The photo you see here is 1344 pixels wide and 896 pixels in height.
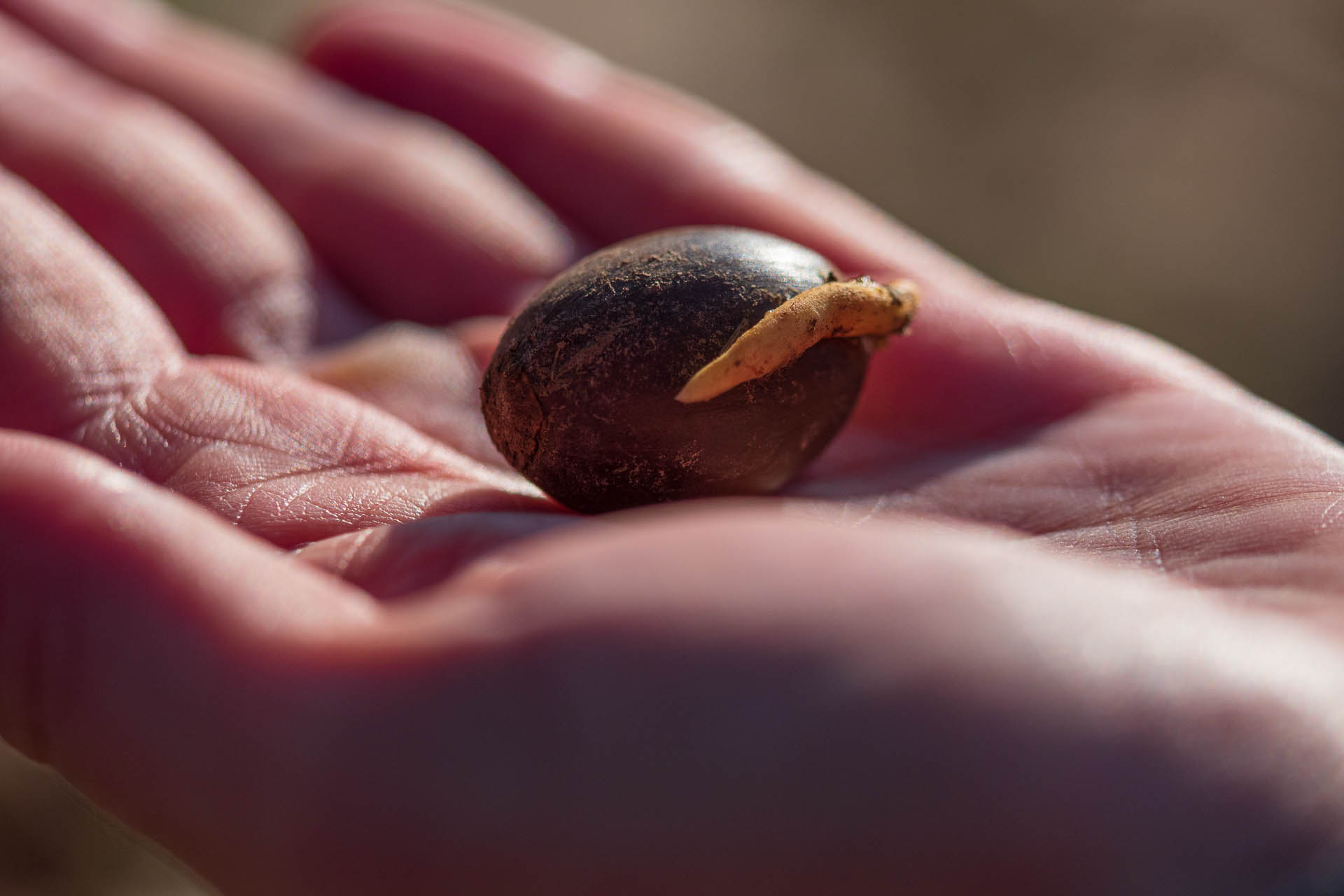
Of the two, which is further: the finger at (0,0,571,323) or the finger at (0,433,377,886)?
the finger at (0,0,571,323)

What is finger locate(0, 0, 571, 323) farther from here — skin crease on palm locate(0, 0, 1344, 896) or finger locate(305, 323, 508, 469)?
skin crease on palm locate(0, 0, 1344, 896)

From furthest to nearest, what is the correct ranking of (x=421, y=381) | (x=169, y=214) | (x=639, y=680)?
1. (x=169, y=214)
2. (x=421, y=381)
3. (x=639, y=680)

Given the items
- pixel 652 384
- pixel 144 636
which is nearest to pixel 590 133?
pixel 652 384

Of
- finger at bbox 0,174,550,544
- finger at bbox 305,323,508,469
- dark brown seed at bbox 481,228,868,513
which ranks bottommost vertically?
finger at bbox 305,323,508,469

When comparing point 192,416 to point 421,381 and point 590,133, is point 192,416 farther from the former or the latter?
point 590,133

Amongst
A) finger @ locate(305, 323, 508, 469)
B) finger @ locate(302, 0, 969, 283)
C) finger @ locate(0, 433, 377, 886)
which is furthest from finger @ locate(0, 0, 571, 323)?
finger @ locate(0, 433, 377, 886)

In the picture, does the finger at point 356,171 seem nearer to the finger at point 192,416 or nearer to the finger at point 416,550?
the finger at point 192,416
